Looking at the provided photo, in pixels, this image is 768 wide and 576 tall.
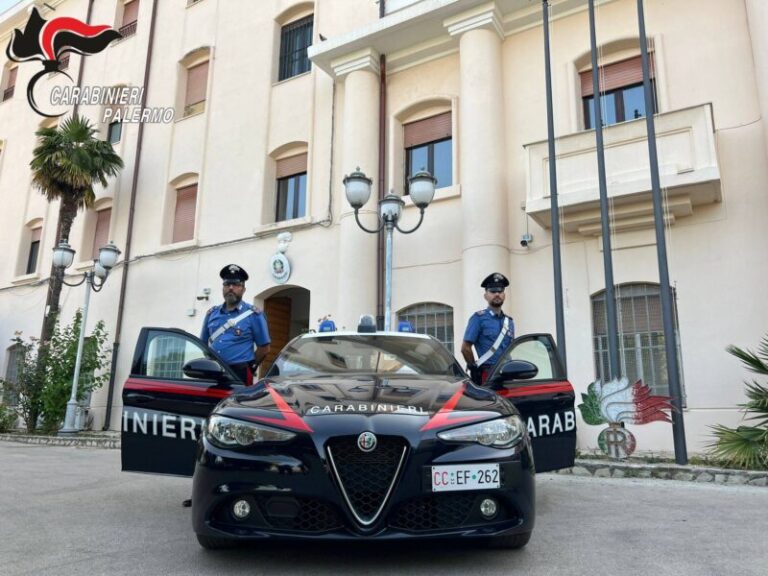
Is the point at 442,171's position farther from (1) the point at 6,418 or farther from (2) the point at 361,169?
(1) the point at 6,418

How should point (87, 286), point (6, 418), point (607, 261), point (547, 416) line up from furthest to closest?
point (6, 418) → point (87, 286) → point (607, 261) → point (547, 416)

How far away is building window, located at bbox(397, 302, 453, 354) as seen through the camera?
36.3 ft

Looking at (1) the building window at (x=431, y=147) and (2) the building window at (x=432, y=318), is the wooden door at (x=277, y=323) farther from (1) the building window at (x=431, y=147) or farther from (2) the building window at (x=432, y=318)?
(1) the building window at (x=431, y=147)

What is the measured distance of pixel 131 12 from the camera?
18969mm

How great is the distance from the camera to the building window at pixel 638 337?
9094 mm

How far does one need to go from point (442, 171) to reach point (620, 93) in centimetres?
349

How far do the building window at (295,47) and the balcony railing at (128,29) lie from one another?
6.31 m

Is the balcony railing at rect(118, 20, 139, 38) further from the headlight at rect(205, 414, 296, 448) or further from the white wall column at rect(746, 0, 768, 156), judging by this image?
the headlight at rect(205, 414, 296, 448)

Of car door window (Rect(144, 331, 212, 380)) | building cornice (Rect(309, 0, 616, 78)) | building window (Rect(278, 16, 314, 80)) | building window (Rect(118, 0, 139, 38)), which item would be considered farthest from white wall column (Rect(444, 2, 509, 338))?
building window (Rect(118, 0, 139, 38))

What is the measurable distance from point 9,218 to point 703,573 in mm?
22101

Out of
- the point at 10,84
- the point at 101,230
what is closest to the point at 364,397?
the point at 101,230

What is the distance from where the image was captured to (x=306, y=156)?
13.9 metres

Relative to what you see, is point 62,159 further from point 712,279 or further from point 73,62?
point 712,279

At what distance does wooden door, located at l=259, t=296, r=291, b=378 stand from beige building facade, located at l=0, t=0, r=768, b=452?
0.30ft
